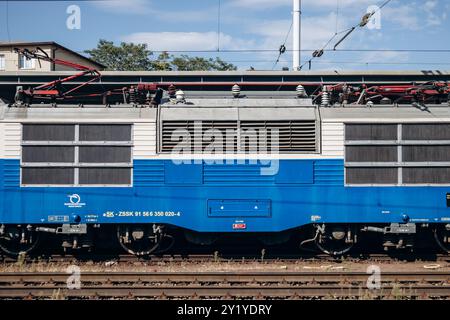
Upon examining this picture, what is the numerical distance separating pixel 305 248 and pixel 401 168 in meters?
3.32

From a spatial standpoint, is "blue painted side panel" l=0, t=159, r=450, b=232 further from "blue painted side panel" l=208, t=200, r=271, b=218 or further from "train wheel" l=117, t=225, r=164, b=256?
"train wheel" l=117, t=225, r=164, b=256

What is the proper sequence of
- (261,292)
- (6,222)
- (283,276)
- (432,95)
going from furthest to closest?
(432,95) → (6,222) → (283,276) → (261,292)

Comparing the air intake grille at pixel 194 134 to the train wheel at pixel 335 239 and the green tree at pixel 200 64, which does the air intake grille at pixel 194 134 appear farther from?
the green tree at pixel 200 64

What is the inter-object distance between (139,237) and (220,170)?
269 cm

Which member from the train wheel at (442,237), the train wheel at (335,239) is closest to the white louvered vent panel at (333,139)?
the train wheel at (335,239)

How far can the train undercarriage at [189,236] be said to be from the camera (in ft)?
38.6

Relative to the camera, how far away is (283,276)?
1059 cm

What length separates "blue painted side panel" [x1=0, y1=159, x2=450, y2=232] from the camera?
1150 centimetres

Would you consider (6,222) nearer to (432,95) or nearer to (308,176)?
(308,176)

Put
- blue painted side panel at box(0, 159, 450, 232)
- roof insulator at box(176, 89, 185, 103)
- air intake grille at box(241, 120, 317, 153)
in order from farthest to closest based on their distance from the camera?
roof insulator at box(176, 89, 185, 103), air intake grille at box(241, 120, 317, 153), blue painted side panel at box(0, 159, 450, 232)

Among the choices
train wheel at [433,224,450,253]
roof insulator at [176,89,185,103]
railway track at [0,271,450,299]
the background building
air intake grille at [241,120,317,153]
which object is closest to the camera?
railway track at [0,271,450,299]

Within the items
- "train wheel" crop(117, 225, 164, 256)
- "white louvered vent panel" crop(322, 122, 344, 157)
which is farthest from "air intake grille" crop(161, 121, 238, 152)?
"white louvered vent panel" crop(322, 122, 344, 157)

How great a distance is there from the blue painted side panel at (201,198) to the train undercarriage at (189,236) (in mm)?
399
